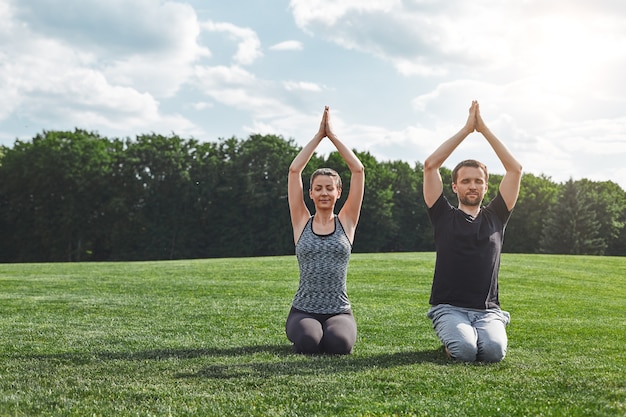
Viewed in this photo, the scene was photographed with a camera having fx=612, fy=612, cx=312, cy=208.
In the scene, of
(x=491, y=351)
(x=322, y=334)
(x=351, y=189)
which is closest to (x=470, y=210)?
(x=351, y=189)

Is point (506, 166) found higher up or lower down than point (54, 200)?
lower down

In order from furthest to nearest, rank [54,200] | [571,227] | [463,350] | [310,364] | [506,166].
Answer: [571,227], [54,200], [506,166], [463,350], [310,364]

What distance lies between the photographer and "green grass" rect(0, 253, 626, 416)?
4.30m

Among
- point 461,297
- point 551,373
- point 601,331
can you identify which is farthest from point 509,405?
point 601,331

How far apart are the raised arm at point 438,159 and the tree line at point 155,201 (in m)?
46.1

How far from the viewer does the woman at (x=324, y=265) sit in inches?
240

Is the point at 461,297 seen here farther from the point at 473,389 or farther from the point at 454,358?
the point at 473,389

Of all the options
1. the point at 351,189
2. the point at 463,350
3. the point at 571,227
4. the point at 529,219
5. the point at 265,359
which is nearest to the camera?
the point at 463,350

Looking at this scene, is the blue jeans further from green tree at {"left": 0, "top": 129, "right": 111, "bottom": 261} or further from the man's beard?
green tree at {"left": 0, "top": 129, "right": 111, "bottom": 261}

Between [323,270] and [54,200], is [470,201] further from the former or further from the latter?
[54,200]

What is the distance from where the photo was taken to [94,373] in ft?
17.4

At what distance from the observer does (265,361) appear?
580 centimetres

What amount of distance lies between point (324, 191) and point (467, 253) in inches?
60.8

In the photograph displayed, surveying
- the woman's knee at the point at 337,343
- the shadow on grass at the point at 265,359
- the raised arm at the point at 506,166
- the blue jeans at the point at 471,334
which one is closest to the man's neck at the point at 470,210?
the raised arm at the point at 506,166
